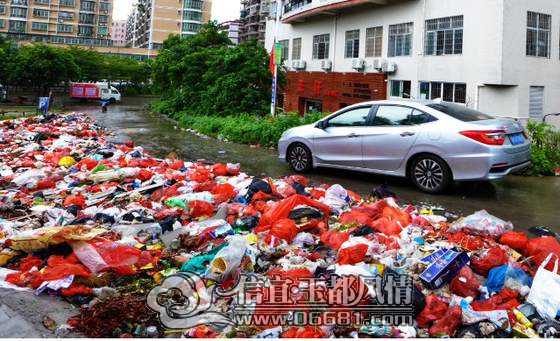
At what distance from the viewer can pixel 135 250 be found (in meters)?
4.70

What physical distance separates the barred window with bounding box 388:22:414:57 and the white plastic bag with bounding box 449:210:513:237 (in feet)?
56.7

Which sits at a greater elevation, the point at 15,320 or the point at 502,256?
the point at 502,256

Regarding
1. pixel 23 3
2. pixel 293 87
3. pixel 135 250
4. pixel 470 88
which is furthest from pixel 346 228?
pixel 23 3

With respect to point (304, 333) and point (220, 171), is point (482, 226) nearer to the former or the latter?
point (304, 333)

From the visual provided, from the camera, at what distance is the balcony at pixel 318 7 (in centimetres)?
2305

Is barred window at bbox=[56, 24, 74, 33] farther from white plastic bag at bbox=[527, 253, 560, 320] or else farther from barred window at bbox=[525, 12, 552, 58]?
white plastic bag at bbox=[527, 253, 560, 320]

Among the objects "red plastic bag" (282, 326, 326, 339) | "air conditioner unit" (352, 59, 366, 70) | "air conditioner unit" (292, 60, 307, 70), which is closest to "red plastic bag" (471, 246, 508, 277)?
"red plastic bag" (282, 326, 326, 339)

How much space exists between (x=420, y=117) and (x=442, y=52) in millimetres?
13218

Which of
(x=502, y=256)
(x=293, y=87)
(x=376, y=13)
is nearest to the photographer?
(x=502, y=256)

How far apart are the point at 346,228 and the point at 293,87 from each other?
26.0m

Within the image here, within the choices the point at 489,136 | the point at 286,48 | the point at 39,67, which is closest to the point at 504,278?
the point at 489,136

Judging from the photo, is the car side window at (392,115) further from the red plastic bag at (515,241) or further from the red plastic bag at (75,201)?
the red plastic bag at (75,201)

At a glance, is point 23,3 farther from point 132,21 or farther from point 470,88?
point 470,88

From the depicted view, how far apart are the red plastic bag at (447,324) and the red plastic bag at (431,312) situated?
5cm
